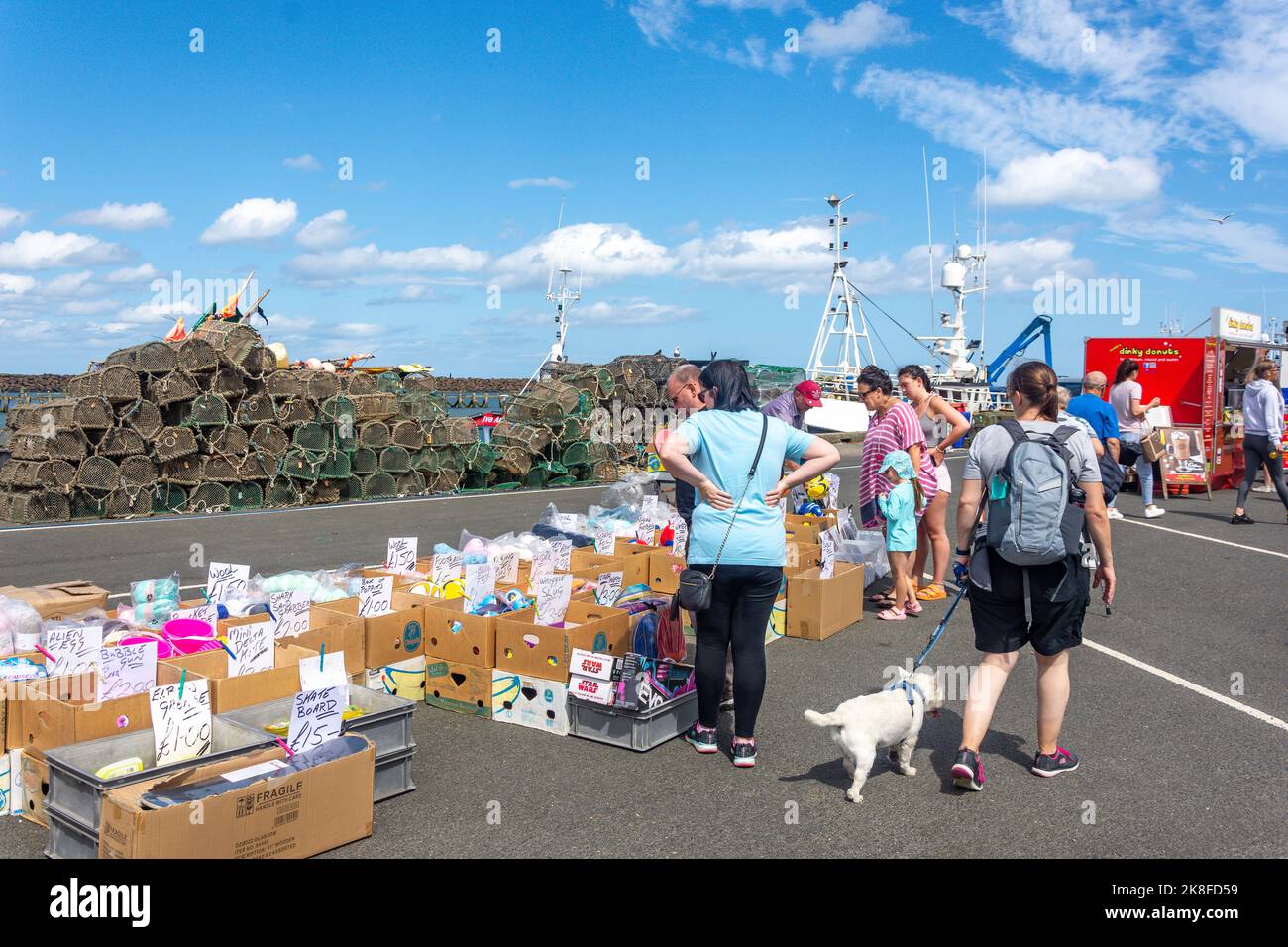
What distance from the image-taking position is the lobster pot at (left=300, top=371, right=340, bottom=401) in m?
15.8

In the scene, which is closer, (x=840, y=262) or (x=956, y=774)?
(x=956, y=774)

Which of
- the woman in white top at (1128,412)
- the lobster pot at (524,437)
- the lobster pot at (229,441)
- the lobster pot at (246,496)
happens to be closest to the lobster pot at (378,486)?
the lobster pot at (246,496)

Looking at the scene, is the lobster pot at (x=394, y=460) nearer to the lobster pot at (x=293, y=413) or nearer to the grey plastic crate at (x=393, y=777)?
the lobster pot at (x=293, y=413)

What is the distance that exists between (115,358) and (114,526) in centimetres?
264

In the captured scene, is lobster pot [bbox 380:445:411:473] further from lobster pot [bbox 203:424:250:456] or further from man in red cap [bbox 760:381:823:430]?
man in red cap [bbox 760:381:823:430]

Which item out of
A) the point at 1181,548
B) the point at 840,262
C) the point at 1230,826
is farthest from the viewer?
the point at 840,262

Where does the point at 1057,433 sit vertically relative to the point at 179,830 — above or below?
above

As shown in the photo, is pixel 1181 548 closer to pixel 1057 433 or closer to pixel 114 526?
pixel 1057 433

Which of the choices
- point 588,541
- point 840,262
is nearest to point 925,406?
point 588,541

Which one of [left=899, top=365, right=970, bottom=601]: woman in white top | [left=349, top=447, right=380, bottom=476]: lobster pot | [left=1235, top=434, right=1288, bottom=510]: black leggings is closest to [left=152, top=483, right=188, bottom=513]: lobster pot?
[left=349, top=447, right=380, bottom=476]: lobster pot

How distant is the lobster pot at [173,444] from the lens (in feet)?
46.6

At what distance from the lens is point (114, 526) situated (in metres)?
13.1

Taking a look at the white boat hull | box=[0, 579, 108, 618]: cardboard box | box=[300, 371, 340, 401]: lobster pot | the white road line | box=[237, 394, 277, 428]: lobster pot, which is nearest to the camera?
box=[0, 579, 108, 618]: cardboard box

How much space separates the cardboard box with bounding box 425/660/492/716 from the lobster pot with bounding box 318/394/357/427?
10909mm
